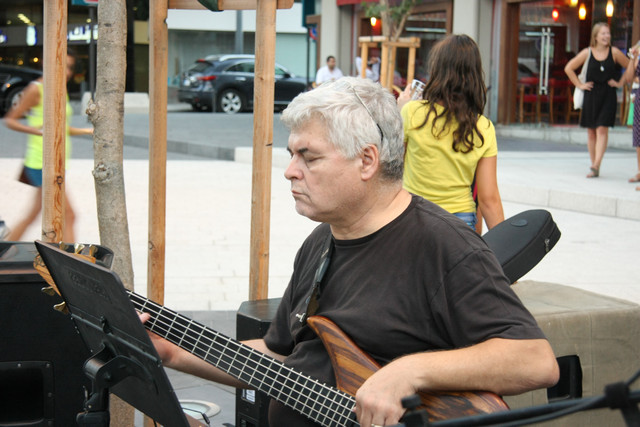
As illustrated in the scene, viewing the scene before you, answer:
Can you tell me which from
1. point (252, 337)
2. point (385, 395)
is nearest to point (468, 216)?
point (252, 337)

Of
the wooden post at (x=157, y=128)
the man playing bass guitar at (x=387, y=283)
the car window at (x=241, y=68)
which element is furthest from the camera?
the car window at (x=241, y=68)

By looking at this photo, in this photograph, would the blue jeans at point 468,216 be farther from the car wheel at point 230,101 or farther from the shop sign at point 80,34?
the shop sign at point 80,34

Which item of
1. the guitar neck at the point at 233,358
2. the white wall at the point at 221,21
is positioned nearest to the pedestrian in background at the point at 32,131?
the guitar neck at the point at 233,358

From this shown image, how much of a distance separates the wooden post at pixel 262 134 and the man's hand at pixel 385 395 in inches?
70.8

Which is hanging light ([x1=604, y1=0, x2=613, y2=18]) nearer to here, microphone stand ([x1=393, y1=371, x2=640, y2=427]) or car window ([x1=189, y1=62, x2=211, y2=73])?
car window ([x1=189, y1=62, x2=211, y2=73])

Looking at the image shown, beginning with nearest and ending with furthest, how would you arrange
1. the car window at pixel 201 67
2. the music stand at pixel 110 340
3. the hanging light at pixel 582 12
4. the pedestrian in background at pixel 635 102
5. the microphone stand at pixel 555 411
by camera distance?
the microphone stand at pixel 555 411 < the music stand at pixel 110 340 < the pedestrian in background at pixel 635 102 < the hanging light at pixel 582 12 < the car window at pixel 201 67

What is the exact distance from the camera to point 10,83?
2206cm

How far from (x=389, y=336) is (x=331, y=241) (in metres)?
0.35

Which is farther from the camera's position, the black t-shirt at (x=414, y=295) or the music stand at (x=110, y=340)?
the black t-shirt at (x=414, y=295)

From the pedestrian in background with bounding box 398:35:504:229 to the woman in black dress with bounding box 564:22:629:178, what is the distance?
6715 mm

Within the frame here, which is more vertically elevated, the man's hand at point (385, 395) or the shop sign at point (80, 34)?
the shop sign at point (80, 34)

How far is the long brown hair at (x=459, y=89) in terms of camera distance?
13.9ft

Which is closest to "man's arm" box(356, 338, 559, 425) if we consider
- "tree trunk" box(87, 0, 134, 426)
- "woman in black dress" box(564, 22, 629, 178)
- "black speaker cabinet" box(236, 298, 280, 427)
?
"black speaker cabinet" box(236, 298, 280, 427)

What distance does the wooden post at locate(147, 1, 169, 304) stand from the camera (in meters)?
3.61
